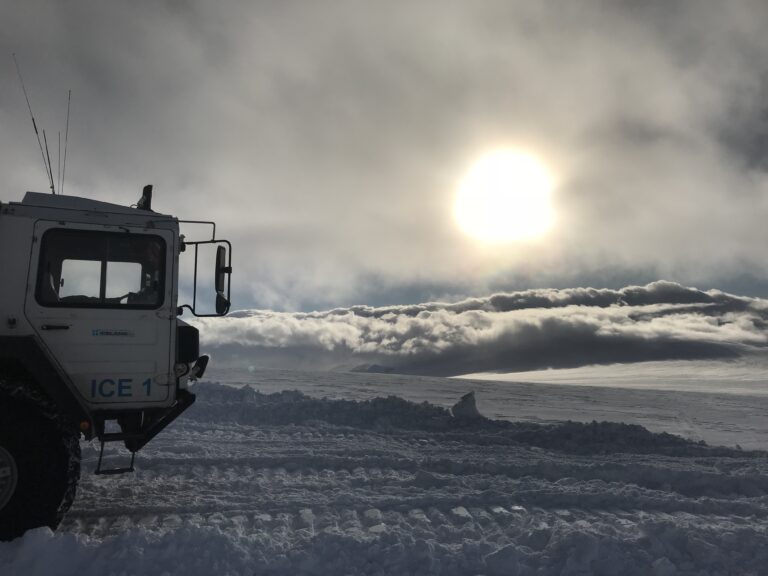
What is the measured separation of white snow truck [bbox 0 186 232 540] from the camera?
413cm

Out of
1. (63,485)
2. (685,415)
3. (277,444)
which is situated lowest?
(685,415)

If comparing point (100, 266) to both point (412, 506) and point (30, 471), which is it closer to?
point (30, 471)

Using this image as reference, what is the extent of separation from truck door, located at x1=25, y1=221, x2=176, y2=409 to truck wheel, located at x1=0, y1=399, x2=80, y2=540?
1.75 feet

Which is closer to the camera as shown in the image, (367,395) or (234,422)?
(234,422)

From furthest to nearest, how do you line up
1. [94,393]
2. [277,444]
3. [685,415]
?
[685,415] → [277,444] → [94,393]

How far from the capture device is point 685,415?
17922 mm

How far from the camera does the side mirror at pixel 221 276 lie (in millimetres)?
5133

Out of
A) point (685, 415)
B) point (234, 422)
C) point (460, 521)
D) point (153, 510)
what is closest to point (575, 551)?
point (460, 521)

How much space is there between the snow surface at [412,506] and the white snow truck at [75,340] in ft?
1.90

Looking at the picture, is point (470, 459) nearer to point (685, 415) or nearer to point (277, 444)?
point (277, 444)

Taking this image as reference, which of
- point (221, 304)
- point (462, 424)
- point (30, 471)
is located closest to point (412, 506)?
point (221, 304)

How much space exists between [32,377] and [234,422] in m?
6.37

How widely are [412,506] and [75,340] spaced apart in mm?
3944

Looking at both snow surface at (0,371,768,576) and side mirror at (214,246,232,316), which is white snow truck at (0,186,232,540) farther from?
snow surface at (0,371,768,576)
